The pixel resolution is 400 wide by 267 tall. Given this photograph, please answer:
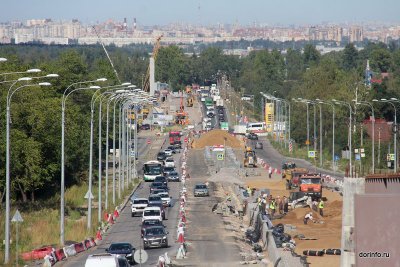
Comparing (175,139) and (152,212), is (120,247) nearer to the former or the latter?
(152,212)

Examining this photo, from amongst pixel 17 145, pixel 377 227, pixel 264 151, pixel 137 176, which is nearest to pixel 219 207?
pixel 17 145

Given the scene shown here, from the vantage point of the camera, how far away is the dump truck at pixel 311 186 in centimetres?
9025

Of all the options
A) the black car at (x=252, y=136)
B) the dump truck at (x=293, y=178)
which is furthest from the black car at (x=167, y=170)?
the black car at (x=252, y=136)

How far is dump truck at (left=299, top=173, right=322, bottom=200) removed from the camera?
90.2 metres

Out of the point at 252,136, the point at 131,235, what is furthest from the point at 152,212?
the point at 252,136

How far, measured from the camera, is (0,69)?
98750 mm

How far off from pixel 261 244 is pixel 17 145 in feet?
72.5

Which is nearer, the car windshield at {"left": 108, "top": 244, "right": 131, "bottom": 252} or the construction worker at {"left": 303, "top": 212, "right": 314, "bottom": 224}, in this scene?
the car windshield at {"left": 108, "top": 244, "right": 131, "bottom": 252}

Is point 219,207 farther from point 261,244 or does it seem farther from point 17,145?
point 261,244

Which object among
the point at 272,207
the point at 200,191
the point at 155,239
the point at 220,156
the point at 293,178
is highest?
the point at 155,239

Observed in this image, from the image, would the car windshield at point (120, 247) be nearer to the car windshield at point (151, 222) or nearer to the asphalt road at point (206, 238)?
A: the asphalt road at point (206, 238)

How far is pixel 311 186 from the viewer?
90.9m

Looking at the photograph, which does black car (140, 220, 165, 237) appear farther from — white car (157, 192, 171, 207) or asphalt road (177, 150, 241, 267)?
white car (157, 192, 171, 207)

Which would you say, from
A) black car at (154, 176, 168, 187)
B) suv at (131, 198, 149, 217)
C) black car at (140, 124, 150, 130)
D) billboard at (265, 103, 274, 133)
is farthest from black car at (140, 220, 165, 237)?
black car at (140, 124, 150, 130)
